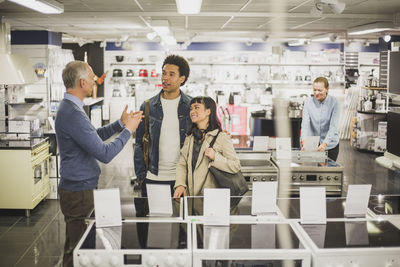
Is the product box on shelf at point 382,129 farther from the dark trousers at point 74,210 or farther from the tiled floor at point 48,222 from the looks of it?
the dark trousers at point 74,210

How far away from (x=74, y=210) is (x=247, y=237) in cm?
133

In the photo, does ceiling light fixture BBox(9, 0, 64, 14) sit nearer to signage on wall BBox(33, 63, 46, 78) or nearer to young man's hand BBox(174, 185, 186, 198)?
young man's hand BBox(174, 185, 186, 198)

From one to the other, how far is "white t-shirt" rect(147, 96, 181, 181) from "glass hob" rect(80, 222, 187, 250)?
3.06 feet

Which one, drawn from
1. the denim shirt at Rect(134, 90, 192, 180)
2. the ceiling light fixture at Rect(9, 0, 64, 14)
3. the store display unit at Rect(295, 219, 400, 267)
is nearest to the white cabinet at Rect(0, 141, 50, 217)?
the ceiling light fixture at Rect(9, 0, 64, 14)

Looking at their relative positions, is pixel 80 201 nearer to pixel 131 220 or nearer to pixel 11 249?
pixel 131 220

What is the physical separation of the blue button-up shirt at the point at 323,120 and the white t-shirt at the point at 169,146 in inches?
101

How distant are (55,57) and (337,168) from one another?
7.59 metres

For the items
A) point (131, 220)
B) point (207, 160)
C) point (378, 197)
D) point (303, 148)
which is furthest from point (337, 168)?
point (131, 220)

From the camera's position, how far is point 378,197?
13.1 ft

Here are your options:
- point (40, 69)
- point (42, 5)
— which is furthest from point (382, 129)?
point (42, 5)

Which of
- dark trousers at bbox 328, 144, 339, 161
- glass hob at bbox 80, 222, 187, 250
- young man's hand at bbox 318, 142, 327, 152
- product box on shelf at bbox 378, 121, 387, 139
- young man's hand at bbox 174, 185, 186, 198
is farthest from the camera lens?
product box on shelf at bbox 378, 121, 387, 139

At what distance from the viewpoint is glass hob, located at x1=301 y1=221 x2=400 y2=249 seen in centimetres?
250

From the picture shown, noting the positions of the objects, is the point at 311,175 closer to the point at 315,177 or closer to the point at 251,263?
the point at 315,177

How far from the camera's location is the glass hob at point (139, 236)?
2.49m
